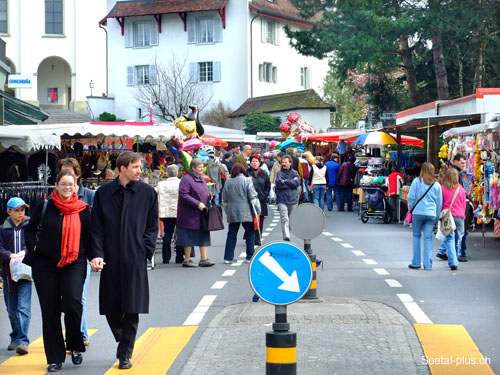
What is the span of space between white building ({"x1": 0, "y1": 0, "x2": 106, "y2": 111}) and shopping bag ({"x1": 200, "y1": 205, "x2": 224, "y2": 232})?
5467 centimetres

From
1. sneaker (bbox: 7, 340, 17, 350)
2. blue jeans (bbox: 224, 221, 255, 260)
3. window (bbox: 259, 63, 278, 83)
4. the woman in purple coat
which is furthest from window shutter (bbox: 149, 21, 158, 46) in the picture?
sneaker (bbox: 7, 340, 17, 350)

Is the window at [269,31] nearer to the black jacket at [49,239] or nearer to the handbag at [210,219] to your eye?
the handbag at [210,219]

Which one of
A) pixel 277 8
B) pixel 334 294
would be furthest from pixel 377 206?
pixel 277 8

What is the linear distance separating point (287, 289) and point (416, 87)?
3779 centimetres

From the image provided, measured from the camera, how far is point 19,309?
9.16m

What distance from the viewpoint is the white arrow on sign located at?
21.7 feet

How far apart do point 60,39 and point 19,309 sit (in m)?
64.2

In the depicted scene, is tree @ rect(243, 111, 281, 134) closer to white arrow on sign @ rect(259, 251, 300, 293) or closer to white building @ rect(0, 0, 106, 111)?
white building @ rect(0, 0, 106, 111)

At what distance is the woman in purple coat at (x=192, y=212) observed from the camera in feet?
52.5

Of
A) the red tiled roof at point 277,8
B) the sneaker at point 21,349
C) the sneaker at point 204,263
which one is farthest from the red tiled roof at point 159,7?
the sneaker at point 21,349

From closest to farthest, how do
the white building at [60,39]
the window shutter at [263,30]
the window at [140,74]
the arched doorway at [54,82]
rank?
the window shutter at [263,30], the white building at [60,39], the window at [140,74], the arched doorway at [54,82]

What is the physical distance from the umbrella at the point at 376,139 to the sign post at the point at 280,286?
22.6 metres

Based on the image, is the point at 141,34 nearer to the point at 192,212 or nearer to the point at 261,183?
the point at 261,183

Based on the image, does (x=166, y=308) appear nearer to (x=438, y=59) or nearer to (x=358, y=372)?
(x=358, y=372)
